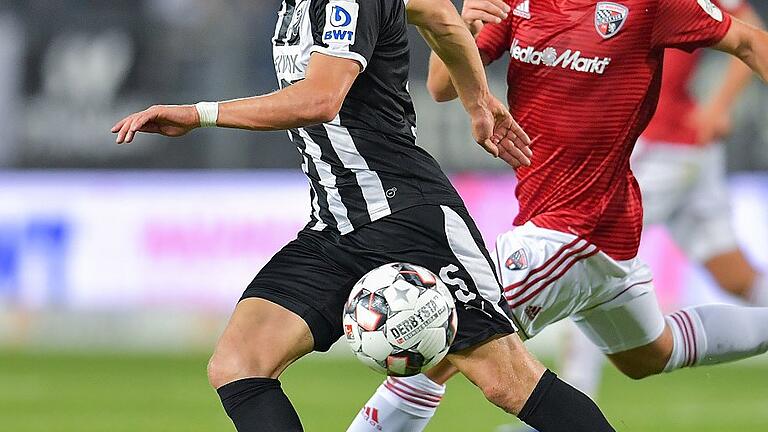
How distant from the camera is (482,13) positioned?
571 centimetres

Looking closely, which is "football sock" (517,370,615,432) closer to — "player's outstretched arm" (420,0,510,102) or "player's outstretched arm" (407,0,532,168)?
"player's outstretched arm" (407,0,532,168)

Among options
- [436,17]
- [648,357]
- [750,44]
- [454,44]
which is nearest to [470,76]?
[454,44]

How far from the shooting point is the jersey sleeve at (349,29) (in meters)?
4.86

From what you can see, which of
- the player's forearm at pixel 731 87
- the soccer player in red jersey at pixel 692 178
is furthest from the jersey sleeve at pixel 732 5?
the player's forearm at pixel 731 87

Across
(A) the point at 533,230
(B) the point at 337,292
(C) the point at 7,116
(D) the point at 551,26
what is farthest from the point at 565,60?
(C) the point at 7,116

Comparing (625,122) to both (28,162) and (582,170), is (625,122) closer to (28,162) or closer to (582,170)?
(582,170)

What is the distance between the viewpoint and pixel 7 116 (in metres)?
12.5

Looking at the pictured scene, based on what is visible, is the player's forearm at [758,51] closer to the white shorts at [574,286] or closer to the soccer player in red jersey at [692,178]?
the white shorts at [574,286]

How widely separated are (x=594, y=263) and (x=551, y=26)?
36.9 inches

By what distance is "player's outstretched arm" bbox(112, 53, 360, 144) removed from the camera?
4.50 meters

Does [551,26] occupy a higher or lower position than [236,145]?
higher

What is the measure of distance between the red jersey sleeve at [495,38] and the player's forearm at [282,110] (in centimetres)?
152

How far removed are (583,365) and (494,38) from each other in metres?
2.25

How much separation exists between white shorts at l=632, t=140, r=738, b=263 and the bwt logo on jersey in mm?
2486
